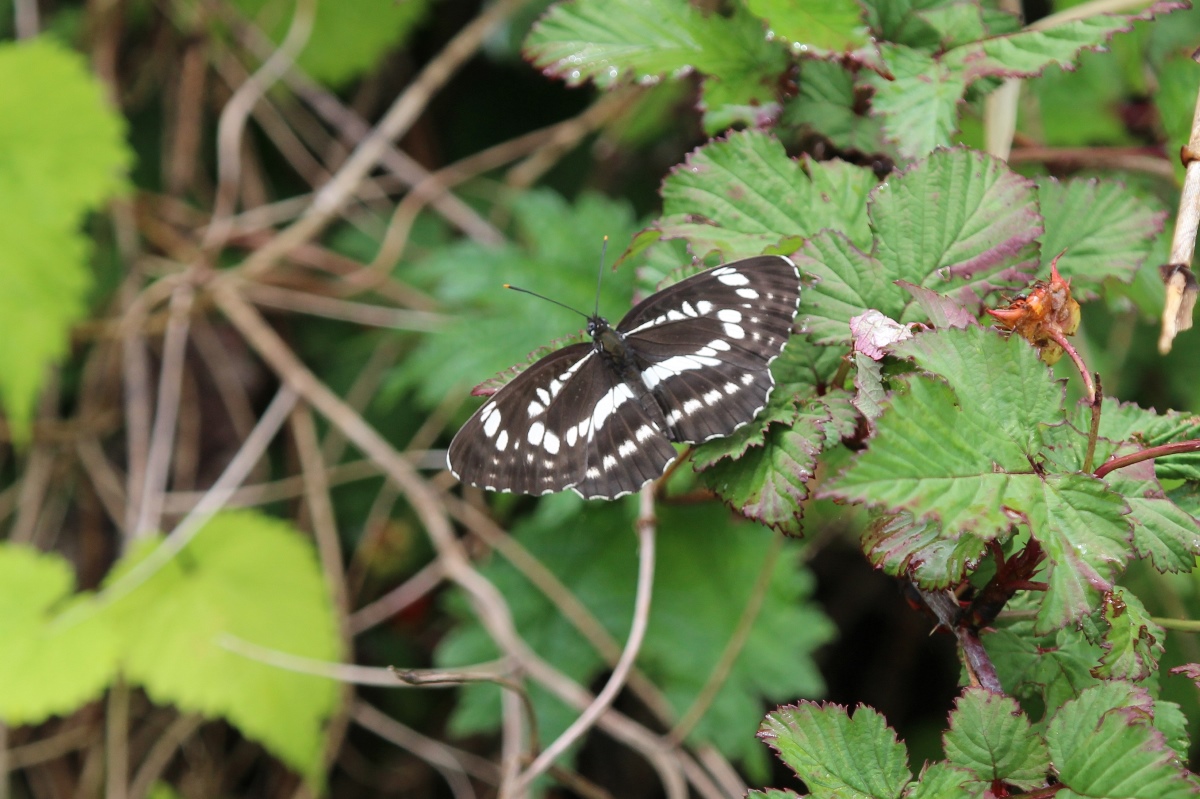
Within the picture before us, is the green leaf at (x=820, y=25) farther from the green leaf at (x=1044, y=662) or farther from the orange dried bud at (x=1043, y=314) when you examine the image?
the green leaf at (x=1044, y=662)

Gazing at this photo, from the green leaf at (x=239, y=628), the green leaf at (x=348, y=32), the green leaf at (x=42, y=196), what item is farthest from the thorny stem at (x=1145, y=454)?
the green leaf at (x=348, y=32)

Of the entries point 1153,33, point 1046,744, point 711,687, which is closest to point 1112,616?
point 1046,744

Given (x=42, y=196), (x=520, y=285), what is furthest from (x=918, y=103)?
(x=42, y=196)

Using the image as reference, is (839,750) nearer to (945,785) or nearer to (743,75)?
(945,785)

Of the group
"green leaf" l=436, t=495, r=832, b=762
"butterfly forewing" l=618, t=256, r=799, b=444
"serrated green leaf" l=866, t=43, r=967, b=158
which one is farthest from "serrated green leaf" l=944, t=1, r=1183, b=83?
"green leaf" l=436, t=495, r=832, b=762

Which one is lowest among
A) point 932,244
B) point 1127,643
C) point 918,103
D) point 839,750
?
point 839,750

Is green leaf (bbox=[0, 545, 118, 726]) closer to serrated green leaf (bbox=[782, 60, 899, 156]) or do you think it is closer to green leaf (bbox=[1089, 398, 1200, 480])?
serrated green leaf (bbox=[782, 60, 899, 156])

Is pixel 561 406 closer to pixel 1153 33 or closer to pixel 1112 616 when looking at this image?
pixel 1112 616
